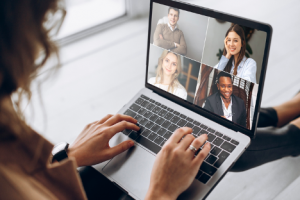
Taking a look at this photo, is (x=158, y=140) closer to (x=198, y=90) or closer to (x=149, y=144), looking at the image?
(x=149, y=144)

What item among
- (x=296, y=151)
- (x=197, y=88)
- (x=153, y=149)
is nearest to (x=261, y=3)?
(x=296, y=151)

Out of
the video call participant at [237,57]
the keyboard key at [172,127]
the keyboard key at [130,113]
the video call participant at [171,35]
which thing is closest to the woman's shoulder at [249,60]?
the video call participant at [237,57]

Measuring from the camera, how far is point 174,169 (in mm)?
→ 600

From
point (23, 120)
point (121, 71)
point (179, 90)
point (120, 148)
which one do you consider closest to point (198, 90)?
point (179, 90)

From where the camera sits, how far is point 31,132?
0.36 m

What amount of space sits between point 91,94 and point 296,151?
1.02 metres

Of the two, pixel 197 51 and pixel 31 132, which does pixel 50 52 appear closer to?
pixel 31 132

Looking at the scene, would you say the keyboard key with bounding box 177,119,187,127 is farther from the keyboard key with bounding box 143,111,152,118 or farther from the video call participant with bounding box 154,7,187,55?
the video call participant with bounding box 154,7,187,55

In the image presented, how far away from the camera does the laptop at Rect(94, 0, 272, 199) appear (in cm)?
63

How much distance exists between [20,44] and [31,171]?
17 cm

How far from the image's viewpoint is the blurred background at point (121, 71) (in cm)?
102

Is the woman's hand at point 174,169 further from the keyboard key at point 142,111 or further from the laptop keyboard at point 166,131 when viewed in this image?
the keyboard key at point 142,111

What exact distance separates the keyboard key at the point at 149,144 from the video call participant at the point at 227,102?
20 cm

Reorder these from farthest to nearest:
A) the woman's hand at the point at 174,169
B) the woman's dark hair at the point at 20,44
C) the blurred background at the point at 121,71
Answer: the blurred background at the point at 121,71 → the woman's hand at the point at 174,169 → the woman's dark hair at the point at 20,44
